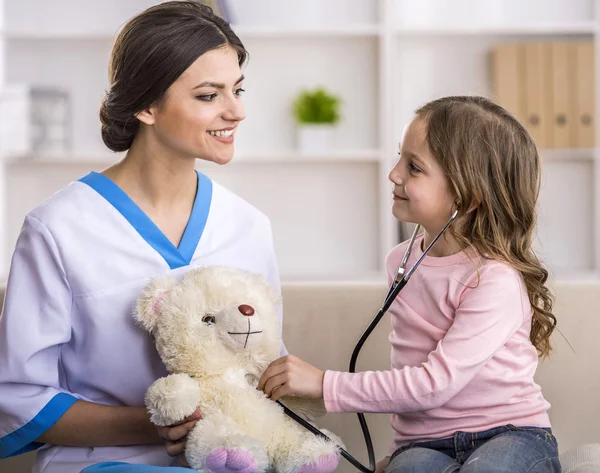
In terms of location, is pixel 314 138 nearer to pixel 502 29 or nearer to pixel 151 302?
pixel 502 29

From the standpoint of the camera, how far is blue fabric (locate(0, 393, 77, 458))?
1.42m

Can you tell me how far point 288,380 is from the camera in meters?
1.33

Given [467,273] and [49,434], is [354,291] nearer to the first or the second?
[467,273]

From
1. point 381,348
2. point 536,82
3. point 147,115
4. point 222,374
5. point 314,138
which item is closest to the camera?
point 222,374

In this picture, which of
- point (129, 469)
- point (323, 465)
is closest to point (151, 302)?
point (129, 469)

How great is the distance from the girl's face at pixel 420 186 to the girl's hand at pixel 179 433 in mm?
501

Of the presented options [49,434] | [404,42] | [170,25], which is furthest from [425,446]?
[404,42]

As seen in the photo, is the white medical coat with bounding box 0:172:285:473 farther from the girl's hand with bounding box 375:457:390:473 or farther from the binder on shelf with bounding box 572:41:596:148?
the binder on shelf with bounding box 572:41:596:148

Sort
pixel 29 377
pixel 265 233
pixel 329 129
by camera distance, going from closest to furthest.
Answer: pixel 29 377, pixel 265 233, pixel 329 129

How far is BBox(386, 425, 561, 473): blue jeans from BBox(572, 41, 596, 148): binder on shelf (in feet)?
7.06

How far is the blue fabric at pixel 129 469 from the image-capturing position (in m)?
1.19

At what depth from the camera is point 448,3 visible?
3.56 metres

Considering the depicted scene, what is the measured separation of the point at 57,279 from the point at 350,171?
2.27 meters

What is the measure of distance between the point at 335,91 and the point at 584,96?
984 mm
